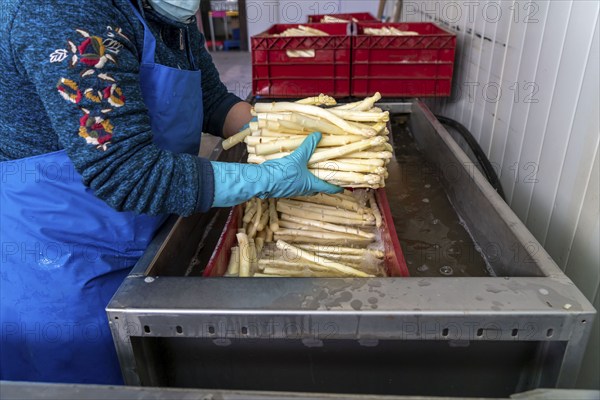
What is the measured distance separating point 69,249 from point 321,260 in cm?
67

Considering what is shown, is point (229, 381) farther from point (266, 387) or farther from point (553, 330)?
point (553, 330)

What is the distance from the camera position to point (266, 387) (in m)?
1.14

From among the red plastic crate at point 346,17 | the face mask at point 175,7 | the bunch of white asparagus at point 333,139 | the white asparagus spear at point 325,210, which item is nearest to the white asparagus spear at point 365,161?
the bunch of white asparagus at point 333,139

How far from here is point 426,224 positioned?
1.60 metres

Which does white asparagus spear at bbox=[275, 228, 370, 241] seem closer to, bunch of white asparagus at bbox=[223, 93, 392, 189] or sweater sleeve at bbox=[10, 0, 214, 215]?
bunch of white asparagus at bbox=[223, 93, 392, 189]

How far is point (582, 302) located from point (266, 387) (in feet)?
2.34

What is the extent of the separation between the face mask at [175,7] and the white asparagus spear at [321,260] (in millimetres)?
665

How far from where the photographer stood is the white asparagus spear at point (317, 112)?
1.36 metres

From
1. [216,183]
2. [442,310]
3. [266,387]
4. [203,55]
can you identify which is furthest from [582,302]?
[203,55]

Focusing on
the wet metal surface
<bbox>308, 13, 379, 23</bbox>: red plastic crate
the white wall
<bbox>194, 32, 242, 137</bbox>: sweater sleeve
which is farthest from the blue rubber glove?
Answer: <bbox>308, 13, 379, 23</bbox>: red plastic crate

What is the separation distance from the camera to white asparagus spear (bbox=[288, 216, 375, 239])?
1.46 m

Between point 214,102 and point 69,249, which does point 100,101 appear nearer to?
point 69,249

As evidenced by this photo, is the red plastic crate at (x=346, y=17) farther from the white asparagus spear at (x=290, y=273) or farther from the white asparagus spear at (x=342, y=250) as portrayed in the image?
the white asparagus spear at (x=290, y=273)

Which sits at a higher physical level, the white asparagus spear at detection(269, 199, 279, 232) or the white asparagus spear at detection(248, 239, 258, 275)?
the white asparagus spear at detection(269, 199, 279, 232)
